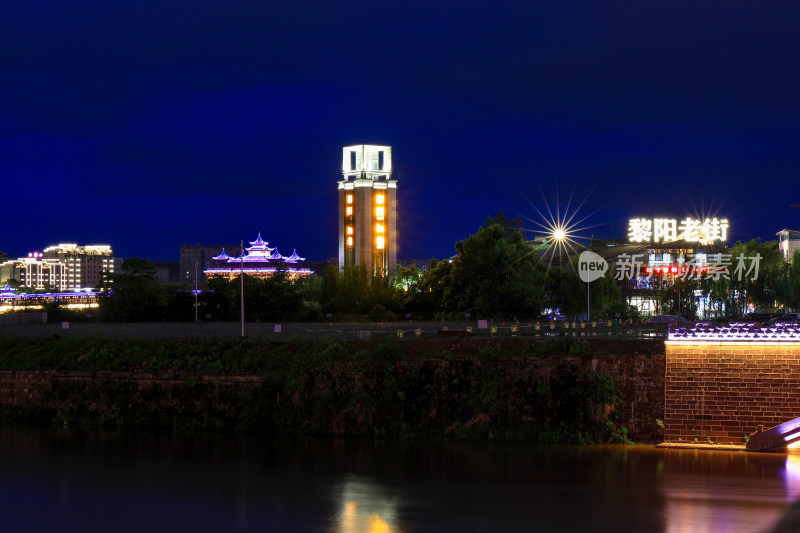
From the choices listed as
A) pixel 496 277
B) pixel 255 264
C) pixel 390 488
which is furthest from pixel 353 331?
pixel 255 264

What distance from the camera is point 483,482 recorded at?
65.3 feet

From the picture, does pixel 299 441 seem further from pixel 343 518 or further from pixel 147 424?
pixel 343 518

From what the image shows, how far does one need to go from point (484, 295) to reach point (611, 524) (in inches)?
1517

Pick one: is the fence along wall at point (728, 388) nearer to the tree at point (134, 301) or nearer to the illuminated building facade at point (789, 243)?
the tree at point (134, 301)

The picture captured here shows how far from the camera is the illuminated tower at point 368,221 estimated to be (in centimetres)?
9212

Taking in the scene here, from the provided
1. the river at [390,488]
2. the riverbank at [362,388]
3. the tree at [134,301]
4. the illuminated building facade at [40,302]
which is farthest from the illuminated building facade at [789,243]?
the river at [390,488]

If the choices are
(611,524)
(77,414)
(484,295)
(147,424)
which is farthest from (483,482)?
(484,295)

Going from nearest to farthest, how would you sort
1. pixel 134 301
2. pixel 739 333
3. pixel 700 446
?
1. pixel 700 446
2. pixel 739 333
3. pixel 134 301

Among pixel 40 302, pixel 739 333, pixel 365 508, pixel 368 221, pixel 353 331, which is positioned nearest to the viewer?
pixel 365 508

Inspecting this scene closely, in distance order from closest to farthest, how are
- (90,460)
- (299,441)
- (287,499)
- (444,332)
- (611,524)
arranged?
1. (611,524)
2. (287,499)
3. (90,460)
4. (299,441)
5. (444,332)

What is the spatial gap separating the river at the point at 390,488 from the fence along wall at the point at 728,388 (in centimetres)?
98

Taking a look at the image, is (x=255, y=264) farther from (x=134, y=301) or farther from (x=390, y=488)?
(x=390, y=488)

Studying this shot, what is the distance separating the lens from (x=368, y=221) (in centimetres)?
9250

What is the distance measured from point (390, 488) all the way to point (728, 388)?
9852mm
